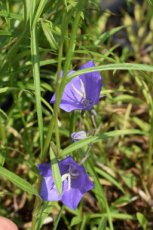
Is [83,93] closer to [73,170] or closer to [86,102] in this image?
[86,102]

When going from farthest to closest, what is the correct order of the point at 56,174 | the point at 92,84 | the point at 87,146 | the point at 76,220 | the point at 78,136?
1. the point at 76,220
2. the point at 87,146
3. the point at 92,84
4. the point at 78,136
5. the point at 56,174

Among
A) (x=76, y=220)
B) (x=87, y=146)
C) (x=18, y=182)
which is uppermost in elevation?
(x=18, y=182)

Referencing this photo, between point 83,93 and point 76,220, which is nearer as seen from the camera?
point 83,93

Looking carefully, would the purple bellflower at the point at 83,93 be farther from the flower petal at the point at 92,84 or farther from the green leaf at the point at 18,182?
the green leaf at the point at 18,182

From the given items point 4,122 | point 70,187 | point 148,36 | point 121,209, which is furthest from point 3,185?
point 148,36

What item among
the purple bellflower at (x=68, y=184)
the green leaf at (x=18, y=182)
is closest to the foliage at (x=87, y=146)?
the purple bellflower at (x=68, y=184)

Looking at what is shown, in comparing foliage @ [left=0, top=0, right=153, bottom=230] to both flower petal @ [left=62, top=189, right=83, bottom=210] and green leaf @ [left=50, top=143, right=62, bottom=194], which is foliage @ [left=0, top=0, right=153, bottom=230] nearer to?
flower petal @ [left=62, top=189, right=83, bottom=210]

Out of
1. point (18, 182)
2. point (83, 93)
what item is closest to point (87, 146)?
point (83, 93)
